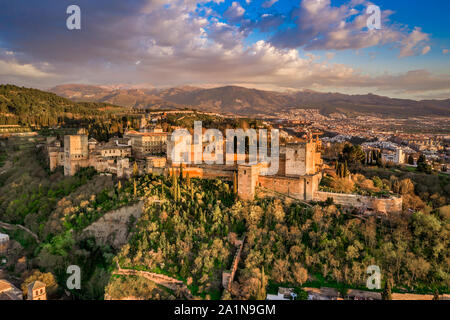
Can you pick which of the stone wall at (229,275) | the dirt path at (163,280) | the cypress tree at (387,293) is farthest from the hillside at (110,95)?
the cypress tree at (387,293)

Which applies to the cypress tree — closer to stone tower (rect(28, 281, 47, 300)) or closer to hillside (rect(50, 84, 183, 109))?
stone tower (rect(28, 281, 47, 300))

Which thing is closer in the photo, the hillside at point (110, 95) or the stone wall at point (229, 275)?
the stone wall at point (229, 275)

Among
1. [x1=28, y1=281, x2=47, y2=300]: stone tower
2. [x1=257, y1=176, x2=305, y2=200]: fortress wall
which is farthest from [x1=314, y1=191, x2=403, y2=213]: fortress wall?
[x1=28, y1=281, x2=47, y2=300]: stone tower

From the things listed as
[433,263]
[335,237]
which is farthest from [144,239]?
[433,263]

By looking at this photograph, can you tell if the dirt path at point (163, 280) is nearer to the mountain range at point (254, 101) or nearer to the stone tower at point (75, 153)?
the stone tower at point (75, 153)

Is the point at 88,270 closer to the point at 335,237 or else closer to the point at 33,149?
the point at 335,237

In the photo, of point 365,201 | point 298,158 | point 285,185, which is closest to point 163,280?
point 285,185
